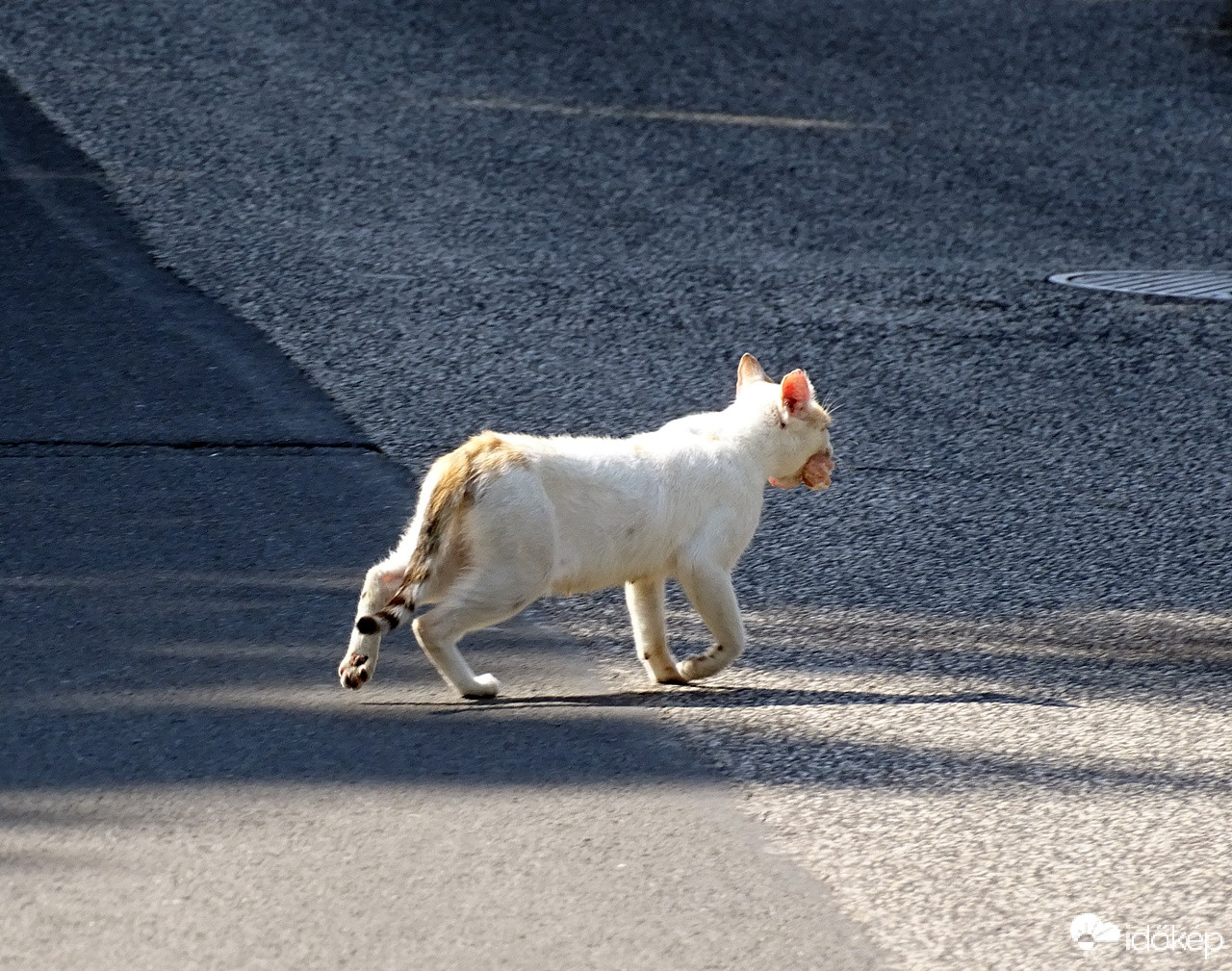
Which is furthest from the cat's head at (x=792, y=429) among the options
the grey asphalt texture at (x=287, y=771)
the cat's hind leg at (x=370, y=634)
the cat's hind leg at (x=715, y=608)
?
the cat's hind leg at (x=370, y=634)

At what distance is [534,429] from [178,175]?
4.11 metres

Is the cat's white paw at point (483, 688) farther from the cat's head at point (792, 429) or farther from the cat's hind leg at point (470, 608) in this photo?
the cat's head at point (792, 429)

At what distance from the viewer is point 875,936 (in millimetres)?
3293

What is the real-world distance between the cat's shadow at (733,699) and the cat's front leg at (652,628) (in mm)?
62

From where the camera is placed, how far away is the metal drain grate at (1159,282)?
340 inches

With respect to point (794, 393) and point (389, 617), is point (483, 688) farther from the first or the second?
point (794, 393)

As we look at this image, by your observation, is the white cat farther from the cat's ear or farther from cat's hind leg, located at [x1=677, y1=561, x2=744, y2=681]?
the cat's ear

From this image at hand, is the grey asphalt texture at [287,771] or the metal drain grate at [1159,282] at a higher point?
the grey asphalt texture at [287,771]

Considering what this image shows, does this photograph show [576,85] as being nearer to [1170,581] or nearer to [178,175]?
[178,175]

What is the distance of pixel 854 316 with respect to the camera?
317 inches

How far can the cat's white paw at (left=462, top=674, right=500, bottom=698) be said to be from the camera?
14.2 ft

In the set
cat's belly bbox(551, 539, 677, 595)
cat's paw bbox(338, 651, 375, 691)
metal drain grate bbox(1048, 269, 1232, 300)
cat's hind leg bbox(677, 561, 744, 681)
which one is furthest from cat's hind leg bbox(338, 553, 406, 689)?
metal drain grate bbox(1048, 269, 1232, 300)

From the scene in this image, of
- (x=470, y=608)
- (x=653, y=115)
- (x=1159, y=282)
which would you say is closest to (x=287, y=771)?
(x=470, y=608)

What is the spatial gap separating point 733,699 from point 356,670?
1.02 metres
